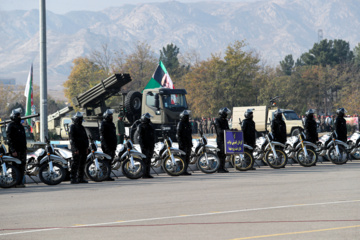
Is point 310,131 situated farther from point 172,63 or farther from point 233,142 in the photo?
point 172,63

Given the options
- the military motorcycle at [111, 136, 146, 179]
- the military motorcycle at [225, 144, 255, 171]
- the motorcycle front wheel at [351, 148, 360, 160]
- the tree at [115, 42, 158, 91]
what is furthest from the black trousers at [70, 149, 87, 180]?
the tree at [115, 42, 158, 91]

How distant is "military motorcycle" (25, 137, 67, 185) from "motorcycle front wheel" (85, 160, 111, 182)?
2.09 feet

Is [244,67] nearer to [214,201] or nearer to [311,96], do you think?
[311,96]

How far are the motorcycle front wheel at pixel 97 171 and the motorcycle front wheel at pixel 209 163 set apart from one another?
10.2ft

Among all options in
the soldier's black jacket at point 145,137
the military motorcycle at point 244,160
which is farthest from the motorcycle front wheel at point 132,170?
the military motorcycle at point 244,160

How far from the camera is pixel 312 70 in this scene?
3260 inches

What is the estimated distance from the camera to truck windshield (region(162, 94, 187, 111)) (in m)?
30.5

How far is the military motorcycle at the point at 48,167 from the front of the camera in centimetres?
1570

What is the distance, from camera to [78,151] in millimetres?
16172

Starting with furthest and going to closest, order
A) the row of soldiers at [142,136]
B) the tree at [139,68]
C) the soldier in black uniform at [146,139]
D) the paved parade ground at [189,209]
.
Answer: the tree at [139,68] < the soldier in black uniform at [146,139] < the row of soldiers at [142,136] < the paved parade ground at [189,209]

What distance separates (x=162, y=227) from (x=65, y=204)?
3.44 metres

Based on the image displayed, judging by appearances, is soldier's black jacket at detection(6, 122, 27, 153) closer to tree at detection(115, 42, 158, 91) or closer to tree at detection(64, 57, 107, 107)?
tree at detection(115, 42, 158, 91)

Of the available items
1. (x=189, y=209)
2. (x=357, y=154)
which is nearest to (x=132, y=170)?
(x=189, y=209)

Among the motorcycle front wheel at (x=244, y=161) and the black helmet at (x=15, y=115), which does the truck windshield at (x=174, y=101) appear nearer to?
the motorcycle front wheel at (x=244, y=161)
